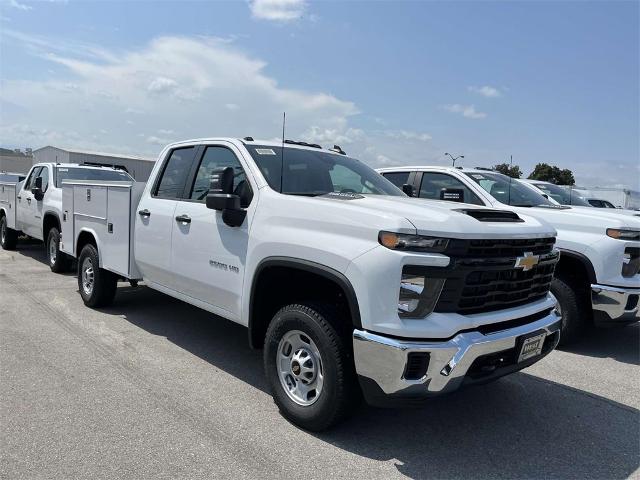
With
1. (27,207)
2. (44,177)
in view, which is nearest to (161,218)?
(44,177)

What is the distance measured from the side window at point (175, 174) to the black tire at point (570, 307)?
3.96 meters

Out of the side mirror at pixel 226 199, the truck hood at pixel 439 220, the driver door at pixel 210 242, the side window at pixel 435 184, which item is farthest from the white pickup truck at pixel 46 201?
the truck hood at pixel 439 220

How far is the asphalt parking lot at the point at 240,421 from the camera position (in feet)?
10.3

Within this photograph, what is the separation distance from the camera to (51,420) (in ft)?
11.7

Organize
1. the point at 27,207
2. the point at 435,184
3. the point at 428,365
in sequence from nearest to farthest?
1. the point at 428,365
2. the point at 435,184
3. the point at 27,207

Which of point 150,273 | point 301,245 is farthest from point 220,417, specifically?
point 150,273

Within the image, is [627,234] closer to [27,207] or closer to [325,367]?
[325,367]

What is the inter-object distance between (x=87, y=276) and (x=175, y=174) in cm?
246

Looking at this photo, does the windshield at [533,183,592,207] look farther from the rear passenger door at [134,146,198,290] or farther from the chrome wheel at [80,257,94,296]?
the chrome wheel at [80,257,94,296]

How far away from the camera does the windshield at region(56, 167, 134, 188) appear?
9.66 metres

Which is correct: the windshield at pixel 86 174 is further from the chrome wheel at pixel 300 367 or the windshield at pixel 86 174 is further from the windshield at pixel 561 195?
the windshield at pixel 561 195

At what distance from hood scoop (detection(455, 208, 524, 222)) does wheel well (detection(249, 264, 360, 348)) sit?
0.99m

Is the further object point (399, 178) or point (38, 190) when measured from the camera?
point (38, 190)

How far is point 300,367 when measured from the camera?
140 inches
